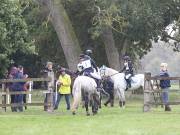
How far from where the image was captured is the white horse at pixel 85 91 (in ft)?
62.8

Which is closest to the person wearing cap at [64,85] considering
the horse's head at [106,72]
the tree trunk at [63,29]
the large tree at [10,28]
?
the horse's head at [106,72]

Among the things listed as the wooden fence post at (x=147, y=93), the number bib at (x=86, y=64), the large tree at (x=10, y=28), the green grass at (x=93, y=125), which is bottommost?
the green grass at (x=93, y=125)

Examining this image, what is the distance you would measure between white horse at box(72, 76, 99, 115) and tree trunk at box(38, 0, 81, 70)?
622 inches

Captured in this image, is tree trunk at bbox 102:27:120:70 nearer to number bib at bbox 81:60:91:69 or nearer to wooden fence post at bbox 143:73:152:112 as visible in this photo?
wooden fence post at bbox 143:73:152:112

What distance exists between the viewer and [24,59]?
5291 centimetres

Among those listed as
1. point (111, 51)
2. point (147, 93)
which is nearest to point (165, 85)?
point (147, 93)

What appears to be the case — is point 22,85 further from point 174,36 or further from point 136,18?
point 174,36

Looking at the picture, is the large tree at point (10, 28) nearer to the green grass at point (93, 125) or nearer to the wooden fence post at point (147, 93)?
the wooden fence post at point (147, 93)

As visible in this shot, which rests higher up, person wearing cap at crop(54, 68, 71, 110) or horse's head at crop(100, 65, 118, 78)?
horse's head at crop(100, 65, 118, 78)

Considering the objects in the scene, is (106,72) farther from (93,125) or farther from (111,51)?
(111,51)

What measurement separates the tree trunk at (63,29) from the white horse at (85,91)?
51.9 feet

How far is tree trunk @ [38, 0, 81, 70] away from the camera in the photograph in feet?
116

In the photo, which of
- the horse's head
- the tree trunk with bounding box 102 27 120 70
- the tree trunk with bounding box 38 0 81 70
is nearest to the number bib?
the horse's head

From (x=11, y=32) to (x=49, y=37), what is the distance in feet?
55.5
